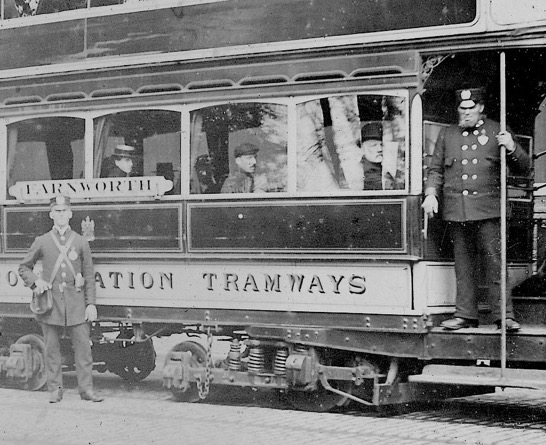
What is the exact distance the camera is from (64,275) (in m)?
10.7

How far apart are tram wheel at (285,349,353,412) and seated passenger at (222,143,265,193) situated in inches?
59.0

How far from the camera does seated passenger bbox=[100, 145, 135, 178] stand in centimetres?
1088

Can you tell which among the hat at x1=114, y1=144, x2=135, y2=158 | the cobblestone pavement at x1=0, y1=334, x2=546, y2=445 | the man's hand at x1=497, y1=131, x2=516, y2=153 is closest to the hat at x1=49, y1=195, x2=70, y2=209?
the hat at x1=114, y1=144, x2=135, y2=158

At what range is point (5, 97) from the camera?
1159 cm

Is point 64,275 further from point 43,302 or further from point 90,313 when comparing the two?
point 90,313

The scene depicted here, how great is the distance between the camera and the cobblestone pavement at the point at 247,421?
27.7 feet

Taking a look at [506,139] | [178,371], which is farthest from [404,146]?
[178,371]

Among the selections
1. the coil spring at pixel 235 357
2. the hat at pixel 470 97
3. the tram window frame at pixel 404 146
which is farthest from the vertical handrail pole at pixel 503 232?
the coil spring at pixel 235 357

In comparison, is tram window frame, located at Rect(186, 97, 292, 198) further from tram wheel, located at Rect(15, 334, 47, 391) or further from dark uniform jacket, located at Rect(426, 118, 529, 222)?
tram wheel, located at Rect(15, 334, 47, 391)

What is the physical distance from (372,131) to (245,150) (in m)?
1.18

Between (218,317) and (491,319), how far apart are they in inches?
90.6

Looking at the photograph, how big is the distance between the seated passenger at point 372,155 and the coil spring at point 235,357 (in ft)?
5.98

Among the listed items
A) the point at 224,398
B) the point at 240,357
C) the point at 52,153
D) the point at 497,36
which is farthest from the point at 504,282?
the point at 52,153

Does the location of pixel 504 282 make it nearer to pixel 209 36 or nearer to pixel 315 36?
pixel 315 36
